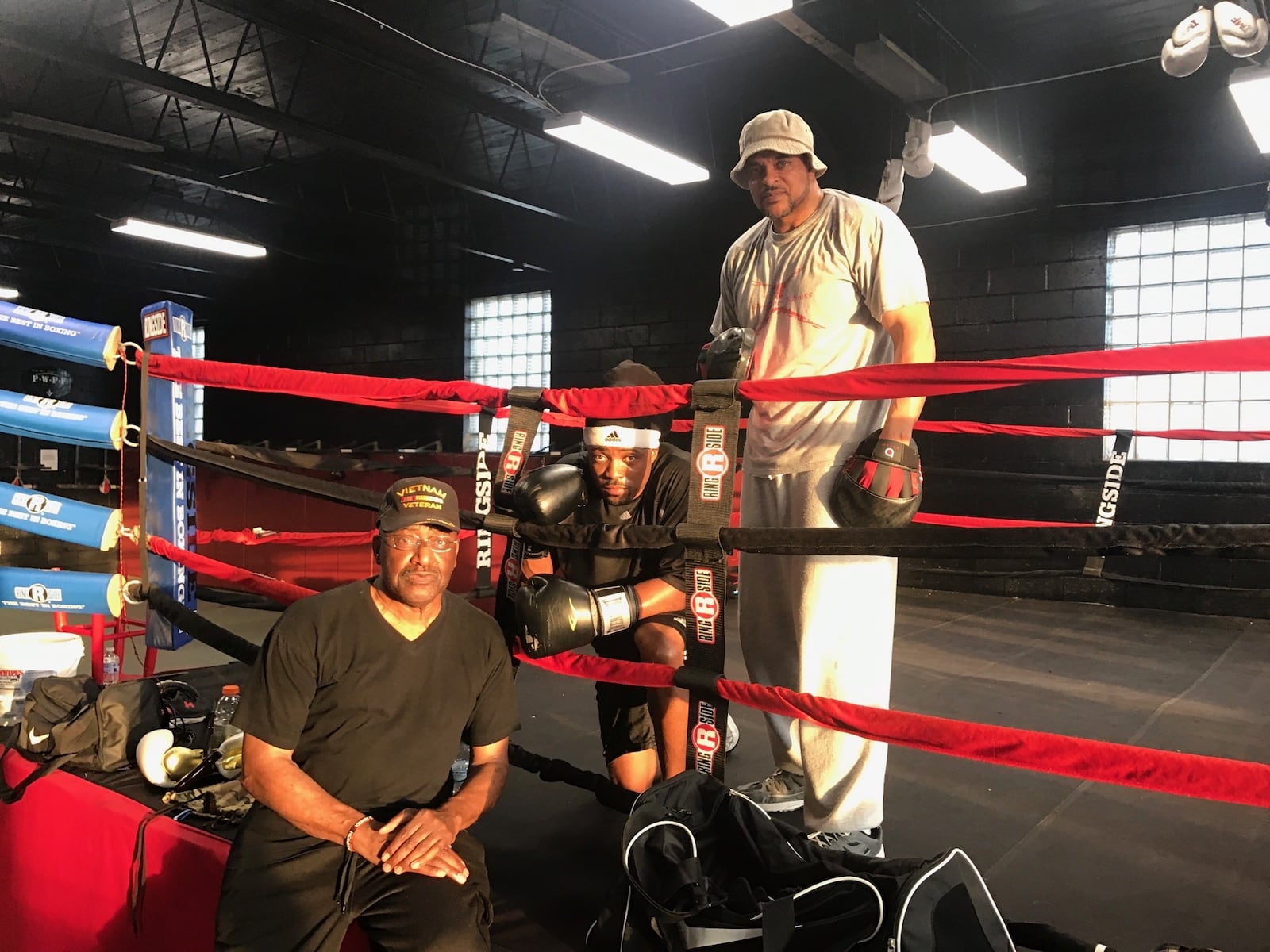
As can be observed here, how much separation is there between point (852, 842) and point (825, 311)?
102 cm

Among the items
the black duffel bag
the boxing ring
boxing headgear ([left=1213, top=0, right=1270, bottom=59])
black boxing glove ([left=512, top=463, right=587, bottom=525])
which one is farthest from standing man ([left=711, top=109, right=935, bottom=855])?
boxing headgear ([left=1213, top=0, right=1270, bottom=59])

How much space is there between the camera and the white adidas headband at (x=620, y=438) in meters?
1.98

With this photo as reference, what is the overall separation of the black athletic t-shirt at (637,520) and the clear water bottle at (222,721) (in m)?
0.82

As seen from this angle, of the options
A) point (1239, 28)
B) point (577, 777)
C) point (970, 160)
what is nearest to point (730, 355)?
point (577, 777)

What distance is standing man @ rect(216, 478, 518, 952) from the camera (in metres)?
1.42

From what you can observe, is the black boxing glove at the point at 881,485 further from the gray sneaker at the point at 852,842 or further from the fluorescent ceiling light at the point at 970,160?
the fluorescent ceiling light at the point at 970,160

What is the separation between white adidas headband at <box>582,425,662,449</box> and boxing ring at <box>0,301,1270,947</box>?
0.08 meters

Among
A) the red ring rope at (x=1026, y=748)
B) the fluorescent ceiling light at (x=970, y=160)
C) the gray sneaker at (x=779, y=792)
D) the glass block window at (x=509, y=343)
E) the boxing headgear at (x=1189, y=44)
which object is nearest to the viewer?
the red ring rope at (x=1026, y=748)

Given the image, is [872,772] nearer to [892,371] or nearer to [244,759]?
[892,371]

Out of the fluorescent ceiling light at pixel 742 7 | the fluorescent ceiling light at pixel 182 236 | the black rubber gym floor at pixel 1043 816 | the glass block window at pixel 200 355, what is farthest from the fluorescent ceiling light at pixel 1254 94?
the glass block window at pixel 200 355

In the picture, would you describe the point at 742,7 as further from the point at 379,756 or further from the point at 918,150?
the point at 379,756

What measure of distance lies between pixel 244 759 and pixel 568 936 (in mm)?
642

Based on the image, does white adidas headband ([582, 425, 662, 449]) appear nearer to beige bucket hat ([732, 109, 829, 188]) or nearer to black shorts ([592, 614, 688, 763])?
black shorts ([592, 614, 688, 763])

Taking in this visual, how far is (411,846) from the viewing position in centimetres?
144
